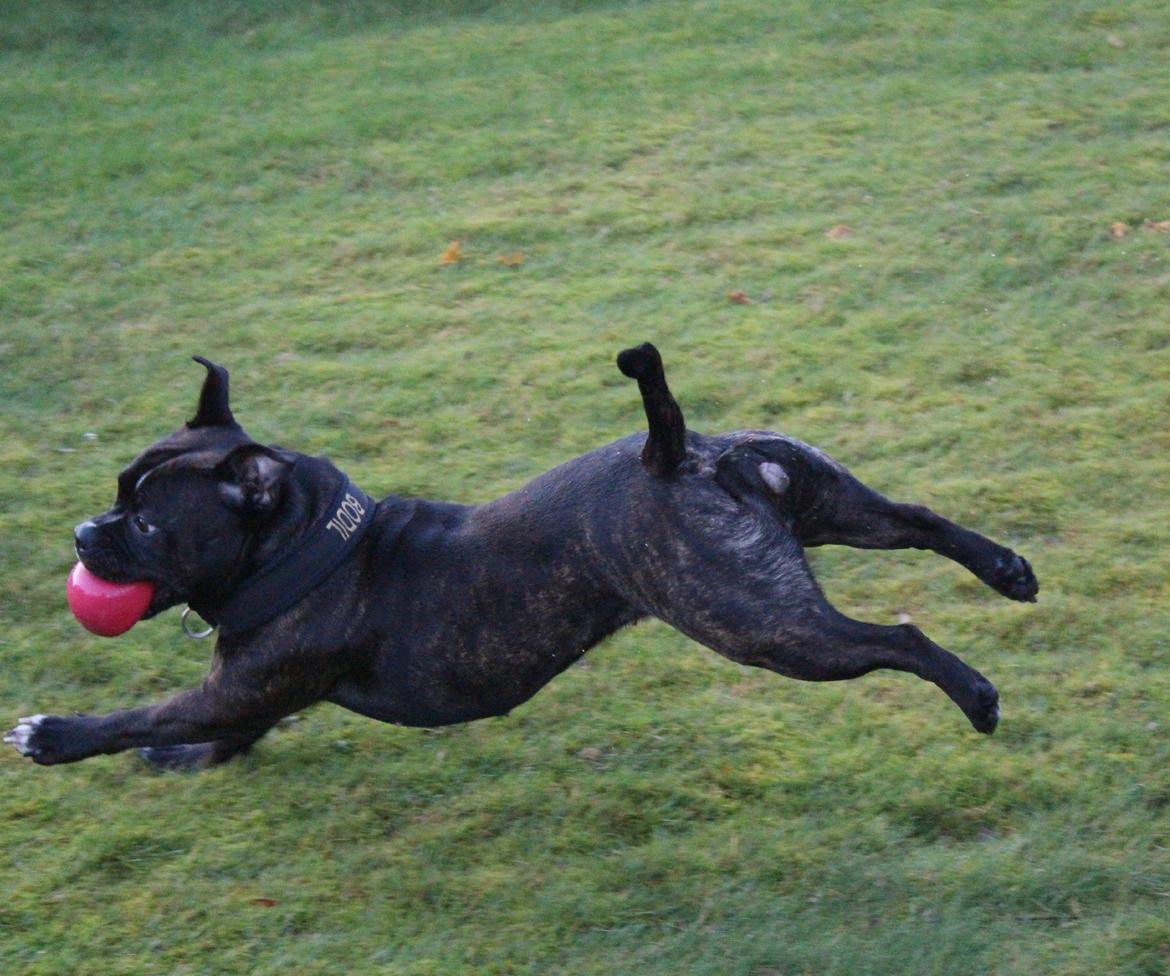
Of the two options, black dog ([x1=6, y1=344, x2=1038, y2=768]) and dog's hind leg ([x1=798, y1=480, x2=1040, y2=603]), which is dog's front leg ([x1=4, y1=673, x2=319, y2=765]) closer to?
black dog ([x1=6, y1=344, x2=1038, y2=768])

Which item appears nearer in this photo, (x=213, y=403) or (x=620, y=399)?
(x=213, y=403)

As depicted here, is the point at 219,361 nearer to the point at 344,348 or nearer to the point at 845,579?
the point at 344,348

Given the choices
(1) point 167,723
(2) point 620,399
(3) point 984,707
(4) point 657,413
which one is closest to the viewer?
(4) point 657,413

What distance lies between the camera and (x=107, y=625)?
171 inches

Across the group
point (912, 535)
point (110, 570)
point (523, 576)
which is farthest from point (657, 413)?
point (110, 570)

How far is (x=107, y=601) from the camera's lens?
4301 mm

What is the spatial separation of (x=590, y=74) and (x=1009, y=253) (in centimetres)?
362

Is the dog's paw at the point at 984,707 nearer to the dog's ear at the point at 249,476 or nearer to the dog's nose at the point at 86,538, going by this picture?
the dog's ear at the point at 249,476

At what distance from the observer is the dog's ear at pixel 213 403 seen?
454 cm

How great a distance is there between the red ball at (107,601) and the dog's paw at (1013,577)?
2.78m

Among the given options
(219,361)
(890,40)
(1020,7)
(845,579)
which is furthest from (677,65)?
(845,579)

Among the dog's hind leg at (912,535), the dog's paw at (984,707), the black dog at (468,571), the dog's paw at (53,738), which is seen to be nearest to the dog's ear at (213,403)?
the black dog at (468,571)

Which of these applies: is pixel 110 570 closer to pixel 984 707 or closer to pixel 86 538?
pixel 86 538

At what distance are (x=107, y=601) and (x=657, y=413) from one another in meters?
1.75
